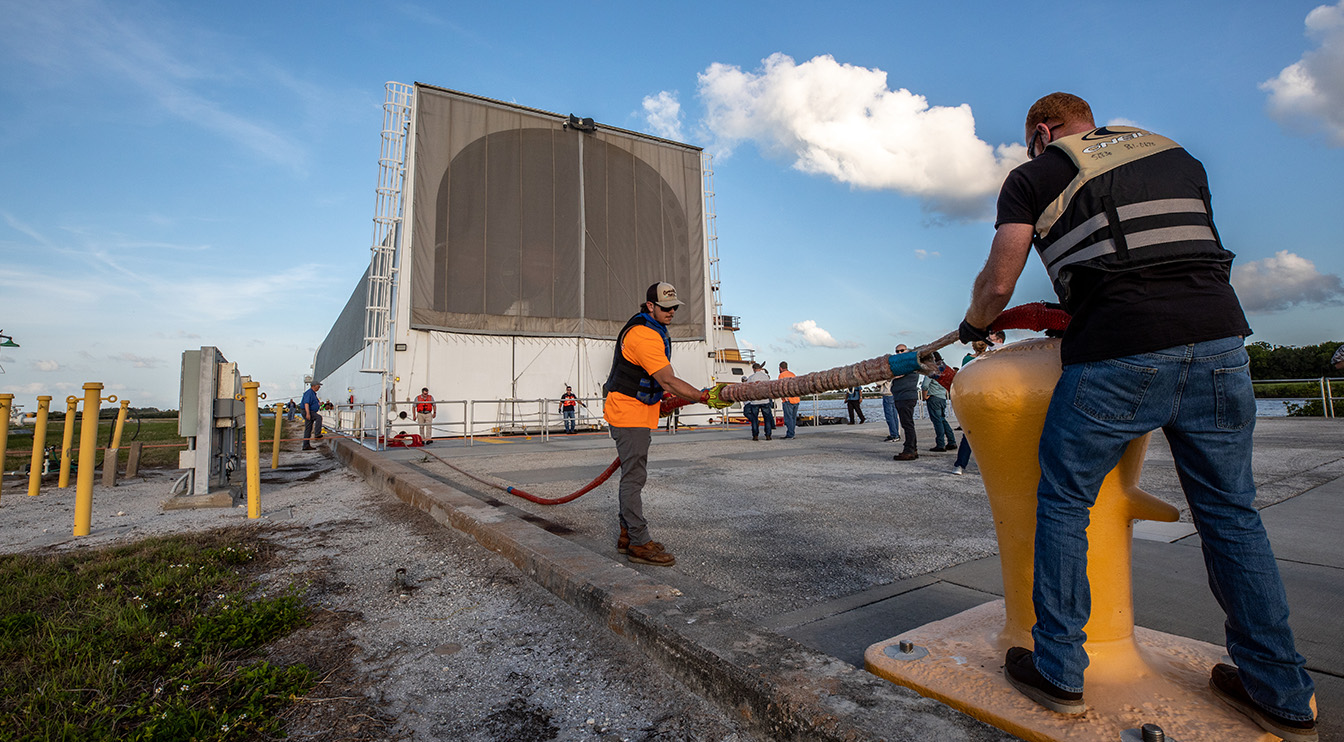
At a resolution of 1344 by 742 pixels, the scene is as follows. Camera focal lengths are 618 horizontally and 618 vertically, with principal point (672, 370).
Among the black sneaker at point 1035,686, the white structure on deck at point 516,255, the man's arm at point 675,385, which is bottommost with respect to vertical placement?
the black sneaker at point 1035,686

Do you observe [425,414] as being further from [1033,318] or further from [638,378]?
[1033,318]

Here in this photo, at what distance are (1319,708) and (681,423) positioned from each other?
18908 mm

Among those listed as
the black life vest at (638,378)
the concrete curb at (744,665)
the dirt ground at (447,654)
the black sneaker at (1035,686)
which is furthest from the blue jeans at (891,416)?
the black sneaker at (1035,686)

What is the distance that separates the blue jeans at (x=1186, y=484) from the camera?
1477 mm

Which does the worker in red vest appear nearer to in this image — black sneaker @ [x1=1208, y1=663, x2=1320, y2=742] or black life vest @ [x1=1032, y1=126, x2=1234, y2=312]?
black life vest @ [x1=1032, y1=126, x2=1234, y2=312]

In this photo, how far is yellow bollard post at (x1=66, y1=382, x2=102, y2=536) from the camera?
190 inches

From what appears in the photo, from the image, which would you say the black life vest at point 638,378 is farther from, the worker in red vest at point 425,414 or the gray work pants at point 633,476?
the worker in red vest at point 425,414

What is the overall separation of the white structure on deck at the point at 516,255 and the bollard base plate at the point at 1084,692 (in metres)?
13.7

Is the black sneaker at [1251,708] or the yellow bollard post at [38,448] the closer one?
the black sneaker at [1251,708]

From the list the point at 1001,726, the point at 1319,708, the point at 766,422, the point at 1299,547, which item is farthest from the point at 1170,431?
the point at 766,422

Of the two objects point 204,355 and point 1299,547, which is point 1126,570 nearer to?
point 1299,547

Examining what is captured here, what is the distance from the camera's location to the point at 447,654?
7.99 feet

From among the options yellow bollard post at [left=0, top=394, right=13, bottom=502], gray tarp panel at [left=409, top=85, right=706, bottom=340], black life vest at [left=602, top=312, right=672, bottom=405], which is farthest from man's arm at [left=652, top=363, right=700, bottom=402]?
gray tarp panel at [left=409, top=85, right=706, bottom=340]

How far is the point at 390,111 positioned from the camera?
1580 centimetres
